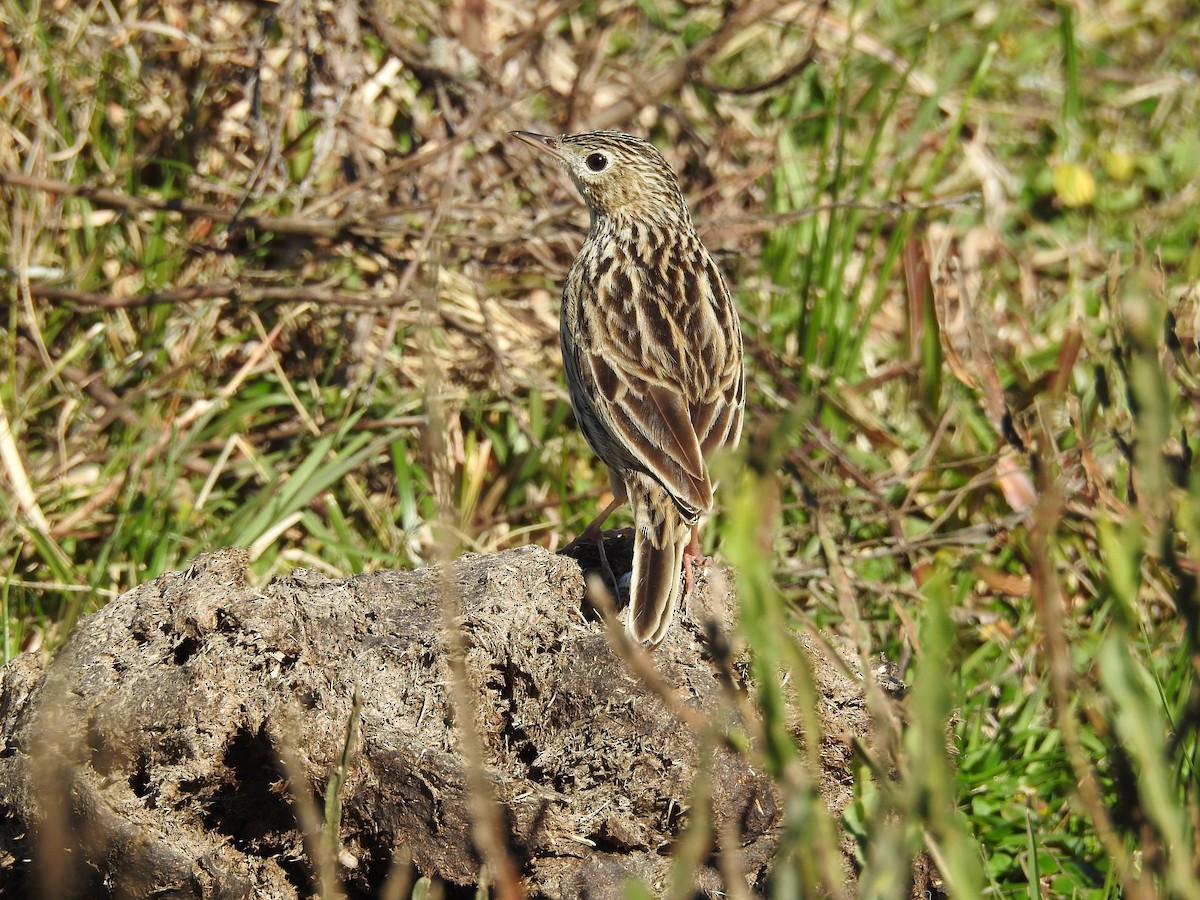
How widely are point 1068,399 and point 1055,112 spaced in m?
5.06

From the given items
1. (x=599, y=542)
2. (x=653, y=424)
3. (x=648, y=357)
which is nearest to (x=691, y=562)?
(x=599, y=542)

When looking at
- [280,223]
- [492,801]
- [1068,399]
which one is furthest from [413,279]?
[492,801]

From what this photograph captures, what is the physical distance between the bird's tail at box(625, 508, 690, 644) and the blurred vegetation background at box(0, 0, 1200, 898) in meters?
0.65

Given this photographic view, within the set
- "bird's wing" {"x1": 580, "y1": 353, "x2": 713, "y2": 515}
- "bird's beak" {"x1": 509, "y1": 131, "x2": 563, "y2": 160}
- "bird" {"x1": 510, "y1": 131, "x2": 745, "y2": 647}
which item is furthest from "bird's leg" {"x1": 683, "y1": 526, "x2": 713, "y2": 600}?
"bird's beak" {"x1": 509, "y1": 131, "x2": 563, "y2": 160}

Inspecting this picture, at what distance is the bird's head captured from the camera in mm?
5652

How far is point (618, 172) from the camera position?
5.65m

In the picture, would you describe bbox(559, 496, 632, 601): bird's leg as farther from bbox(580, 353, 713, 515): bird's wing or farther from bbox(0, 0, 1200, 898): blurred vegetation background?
bbox(0, 0, 1200, 898): blurred vegetation background

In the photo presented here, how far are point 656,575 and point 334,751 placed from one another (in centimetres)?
104

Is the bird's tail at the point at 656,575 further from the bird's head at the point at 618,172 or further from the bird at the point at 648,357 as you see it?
the bird's head at the point at 618,172

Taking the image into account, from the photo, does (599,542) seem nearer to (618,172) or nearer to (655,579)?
(655,579)

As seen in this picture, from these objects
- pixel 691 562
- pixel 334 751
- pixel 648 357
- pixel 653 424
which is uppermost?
pixel 648 357

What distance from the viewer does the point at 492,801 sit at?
319 centimetres

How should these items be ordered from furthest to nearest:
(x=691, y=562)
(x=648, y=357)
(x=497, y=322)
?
(x=497, y=322)
(x=648, y=357)
(x=691, y=562)

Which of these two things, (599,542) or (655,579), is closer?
(655,579)
